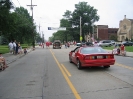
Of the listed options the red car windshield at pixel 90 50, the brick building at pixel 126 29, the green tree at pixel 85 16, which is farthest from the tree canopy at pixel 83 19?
the red car windshield at pixel 90 50

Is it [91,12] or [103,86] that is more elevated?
[91,12]

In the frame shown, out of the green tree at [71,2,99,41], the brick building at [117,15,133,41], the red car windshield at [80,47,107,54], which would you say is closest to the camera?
the red car windshield at [80,47,107,54]

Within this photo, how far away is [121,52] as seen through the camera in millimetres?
22938

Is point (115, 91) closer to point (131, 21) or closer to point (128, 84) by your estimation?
point (128, 84)

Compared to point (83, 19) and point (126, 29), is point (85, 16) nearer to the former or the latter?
point (83, 19)

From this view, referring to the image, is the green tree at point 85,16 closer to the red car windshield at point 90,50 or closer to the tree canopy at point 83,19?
the tree canopy at point 83,19

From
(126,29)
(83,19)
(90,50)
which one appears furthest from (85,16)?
(90,50)

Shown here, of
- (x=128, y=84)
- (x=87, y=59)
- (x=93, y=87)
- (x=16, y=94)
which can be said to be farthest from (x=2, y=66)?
(x=128, y=84)

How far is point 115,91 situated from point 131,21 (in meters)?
77.5

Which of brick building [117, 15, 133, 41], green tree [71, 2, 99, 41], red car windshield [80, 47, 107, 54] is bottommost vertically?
red car windshield [80, 47, 107, 54]

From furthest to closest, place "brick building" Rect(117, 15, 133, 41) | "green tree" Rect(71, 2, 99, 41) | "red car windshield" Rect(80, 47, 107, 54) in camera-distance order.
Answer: "green tree" Rect(71, 2, 99, 41) < "brick building" Rect(117, 15, 133, 41) < "red car windshield" Rect(80, 47, 107, 54)

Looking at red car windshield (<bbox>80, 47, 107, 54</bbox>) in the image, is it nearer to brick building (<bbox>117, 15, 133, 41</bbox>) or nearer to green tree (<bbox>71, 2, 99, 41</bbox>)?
brick building (<bbox>117, 15, 133, 41</bbox>)

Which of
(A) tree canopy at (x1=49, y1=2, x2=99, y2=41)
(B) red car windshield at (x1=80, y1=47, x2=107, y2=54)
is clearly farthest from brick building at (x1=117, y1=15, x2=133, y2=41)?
(B) red car windshield at (x1=80, y1=47, x2=107, y2=54)

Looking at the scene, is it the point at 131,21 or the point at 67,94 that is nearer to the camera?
the point at 67,94
